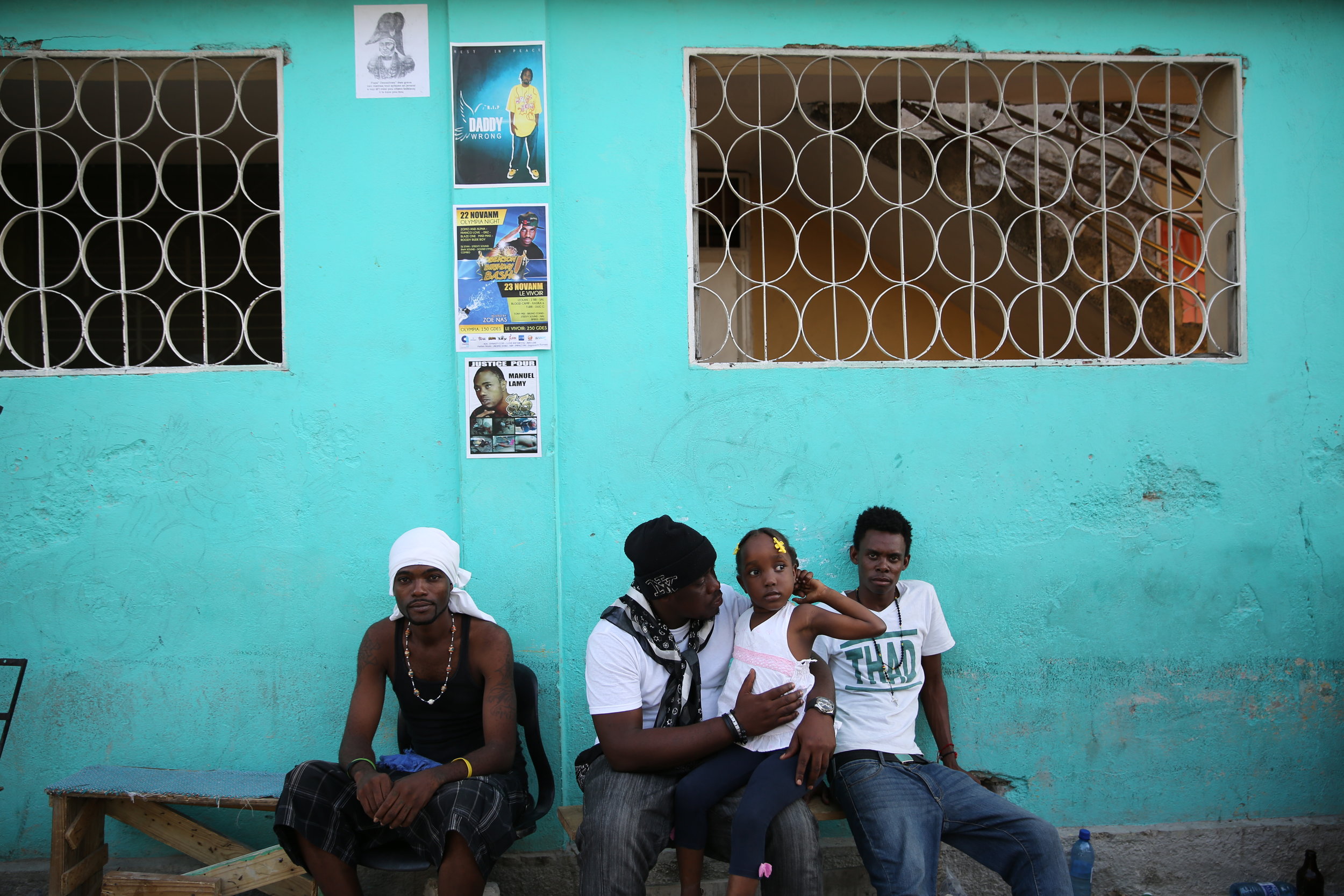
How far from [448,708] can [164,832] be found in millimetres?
1113

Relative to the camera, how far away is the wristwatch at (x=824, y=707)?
2.83 metres

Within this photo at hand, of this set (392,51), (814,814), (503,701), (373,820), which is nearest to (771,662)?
(814,814)

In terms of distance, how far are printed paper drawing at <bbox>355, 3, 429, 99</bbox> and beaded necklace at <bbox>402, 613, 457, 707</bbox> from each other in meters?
1.91

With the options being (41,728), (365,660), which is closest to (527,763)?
(365,660)

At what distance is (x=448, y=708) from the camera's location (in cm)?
303

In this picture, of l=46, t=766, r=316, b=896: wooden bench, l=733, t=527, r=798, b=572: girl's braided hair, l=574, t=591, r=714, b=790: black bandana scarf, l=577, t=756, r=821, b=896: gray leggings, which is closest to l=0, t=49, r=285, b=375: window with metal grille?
l=46, t=766, r=316, b=896: wooden bench

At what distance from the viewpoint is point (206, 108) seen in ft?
14.9

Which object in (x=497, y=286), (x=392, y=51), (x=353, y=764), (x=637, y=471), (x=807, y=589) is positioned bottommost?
(x=353, y=764)

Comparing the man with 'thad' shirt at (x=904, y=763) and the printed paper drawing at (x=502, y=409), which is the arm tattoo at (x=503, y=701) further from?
the man with 'thad' shirt at (x=904, y=763)

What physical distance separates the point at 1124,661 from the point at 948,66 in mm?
2380

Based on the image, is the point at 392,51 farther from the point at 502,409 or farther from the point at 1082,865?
the point at 1082,865

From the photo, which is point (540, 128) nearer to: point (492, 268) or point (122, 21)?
point (492, 268)

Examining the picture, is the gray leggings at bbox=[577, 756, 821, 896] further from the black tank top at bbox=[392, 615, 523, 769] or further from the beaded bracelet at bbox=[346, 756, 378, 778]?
the beaded bracelet at bbox=[346, 756, 378, 778]

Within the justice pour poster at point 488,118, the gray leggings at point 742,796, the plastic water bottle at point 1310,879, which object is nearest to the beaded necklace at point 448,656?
the gray leggings at point 742,796
